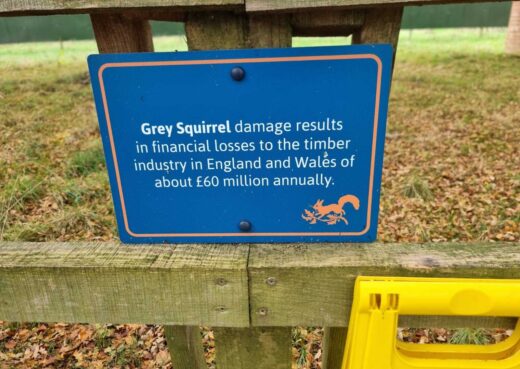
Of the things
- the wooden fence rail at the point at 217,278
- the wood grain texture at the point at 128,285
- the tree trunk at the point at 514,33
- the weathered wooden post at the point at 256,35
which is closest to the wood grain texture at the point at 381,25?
the weathered wooden post at the point at 256,35

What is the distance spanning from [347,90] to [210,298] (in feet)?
2.14

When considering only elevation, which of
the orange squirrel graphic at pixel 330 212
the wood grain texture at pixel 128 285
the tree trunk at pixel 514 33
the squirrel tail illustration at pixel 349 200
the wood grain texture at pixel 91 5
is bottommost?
the tree trunk at pixel 514 33

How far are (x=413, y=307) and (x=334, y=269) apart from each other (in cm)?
21

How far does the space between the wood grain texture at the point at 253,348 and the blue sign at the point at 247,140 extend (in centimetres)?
29

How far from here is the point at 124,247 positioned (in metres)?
1.22

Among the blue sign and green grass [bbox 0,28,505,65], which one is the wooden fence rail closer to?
the blue sign

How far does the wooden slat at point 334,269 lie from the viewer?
3.61ft

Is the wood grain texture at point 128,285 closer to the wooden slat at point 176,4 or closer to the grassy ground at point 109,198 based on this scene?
the wooden slat at point 176,4

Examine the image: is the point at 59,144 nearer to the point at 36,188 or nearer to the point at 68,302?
the point at 36,188

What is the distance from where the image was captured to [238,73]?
3.35 feet

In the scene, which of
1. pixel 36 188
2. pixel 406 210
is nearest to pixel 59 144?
pixel 36 188

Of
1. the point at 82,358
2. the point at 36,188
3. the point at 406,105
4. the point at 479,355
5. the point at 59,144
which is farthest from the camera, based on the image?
the point at 406,105

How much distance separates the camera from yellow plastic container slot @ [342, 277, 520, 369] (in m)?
1.06

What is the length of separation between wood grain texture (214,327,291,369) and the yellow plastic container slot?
8.5 inches
